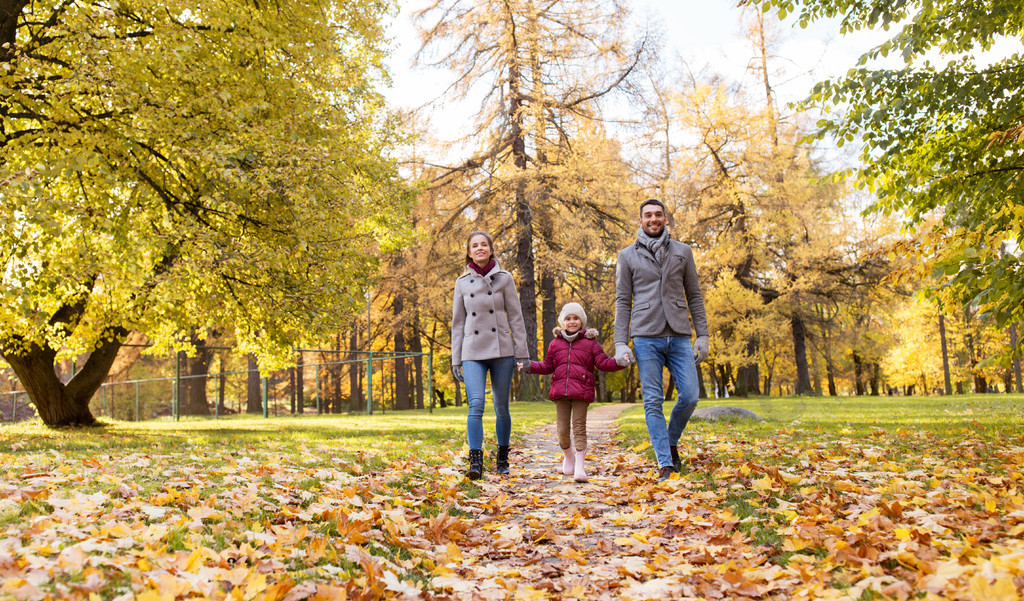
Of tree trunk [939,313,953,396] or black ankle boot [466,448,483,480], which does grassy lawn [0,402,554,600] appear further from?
tree trunk [939,313,953,396]

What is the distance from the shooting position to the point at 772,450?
21.5 ft

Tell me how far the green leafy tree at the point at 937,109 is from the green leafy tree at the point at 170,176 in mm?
6277

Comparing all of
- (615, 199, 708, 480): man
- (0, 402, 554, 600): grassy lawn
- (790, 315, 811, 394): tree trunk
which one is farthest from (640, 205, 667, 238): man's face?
(790, 315, 811, 394): tree trunk

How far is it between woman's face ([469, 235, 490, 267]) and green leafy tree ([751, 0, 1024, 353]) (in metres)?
3.94

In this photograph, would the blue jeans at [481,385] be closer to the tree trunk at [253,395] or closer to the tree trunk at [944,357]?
the tree trunk at [253,395]

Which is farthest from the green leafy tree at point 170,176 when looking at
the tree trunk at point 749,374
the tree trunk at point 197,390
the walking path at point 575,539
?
the tree trunk at point 749,374

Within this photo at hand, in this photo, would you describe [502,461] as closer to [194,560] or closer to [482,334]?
[482,334]

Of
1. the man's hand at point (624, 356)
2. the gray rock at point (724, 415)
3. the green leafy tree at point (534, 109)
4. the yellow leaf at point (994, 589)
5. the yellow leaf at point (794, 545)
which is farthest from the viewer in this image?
the green leafy tree at point (534, 109)

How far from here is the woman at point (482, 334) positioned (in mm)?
5344

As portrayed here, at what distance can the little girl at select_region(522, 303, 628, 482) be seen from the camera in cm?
543

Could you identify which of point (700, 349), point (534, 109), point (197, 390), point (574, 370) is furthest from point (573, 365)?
point (197, 390)

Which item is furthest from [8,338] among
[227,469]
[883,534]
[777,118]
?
[777,118]

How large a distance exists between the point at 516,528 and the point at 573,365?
1918mm

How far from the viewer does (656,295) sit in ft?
17.0
